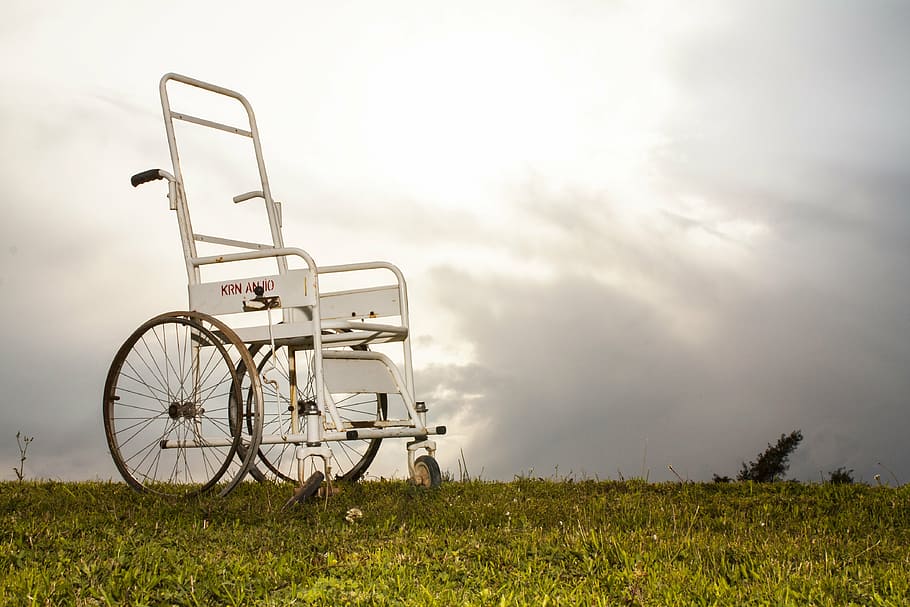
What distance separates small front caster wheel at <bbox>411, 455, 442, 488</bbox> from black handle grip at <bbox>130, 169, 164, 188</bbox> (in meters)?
2.68

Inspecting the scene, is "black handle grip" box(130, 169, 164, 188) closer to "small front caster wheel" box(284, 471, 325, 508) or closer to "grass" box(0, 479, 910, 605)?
"grass" box(0, 479, 910, 605)

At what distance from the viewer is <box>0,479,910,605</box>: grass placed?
3311mm

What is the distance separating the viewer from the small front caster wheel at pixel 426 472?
235 inches

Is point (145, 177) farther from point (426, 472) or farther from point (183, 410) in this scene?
point (426, 472)

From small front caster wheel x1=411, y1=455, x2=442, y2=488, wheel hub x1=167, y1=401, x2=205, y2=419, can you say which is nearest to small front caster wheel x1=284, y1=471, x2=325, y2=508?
small front caster wheel x1=411, y1=455, x2=442, y2=488

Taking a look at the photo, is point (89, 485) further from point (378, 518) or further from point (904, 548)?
point (904, 548)

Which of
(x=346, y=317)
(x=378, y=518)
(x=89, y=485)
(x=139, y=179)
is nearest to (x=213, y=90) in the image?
(x=139, y=179)

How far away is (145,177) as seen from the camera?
636 cm

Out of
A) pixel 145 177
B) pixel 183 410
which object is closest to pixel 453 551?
pixel 183 410

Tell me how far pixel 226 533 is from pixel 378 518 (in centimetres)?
84

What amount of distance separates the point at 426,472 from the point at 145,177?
112 inches

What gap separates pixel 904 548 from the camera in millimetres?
4367

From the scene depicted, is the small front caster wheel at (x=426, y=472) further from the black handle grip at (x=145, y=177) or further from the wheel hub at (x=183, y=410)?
the black handle grip at (x=145, y=177)

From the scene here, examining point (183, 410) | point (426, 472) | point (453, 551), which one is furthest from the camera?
point (426, 472)
